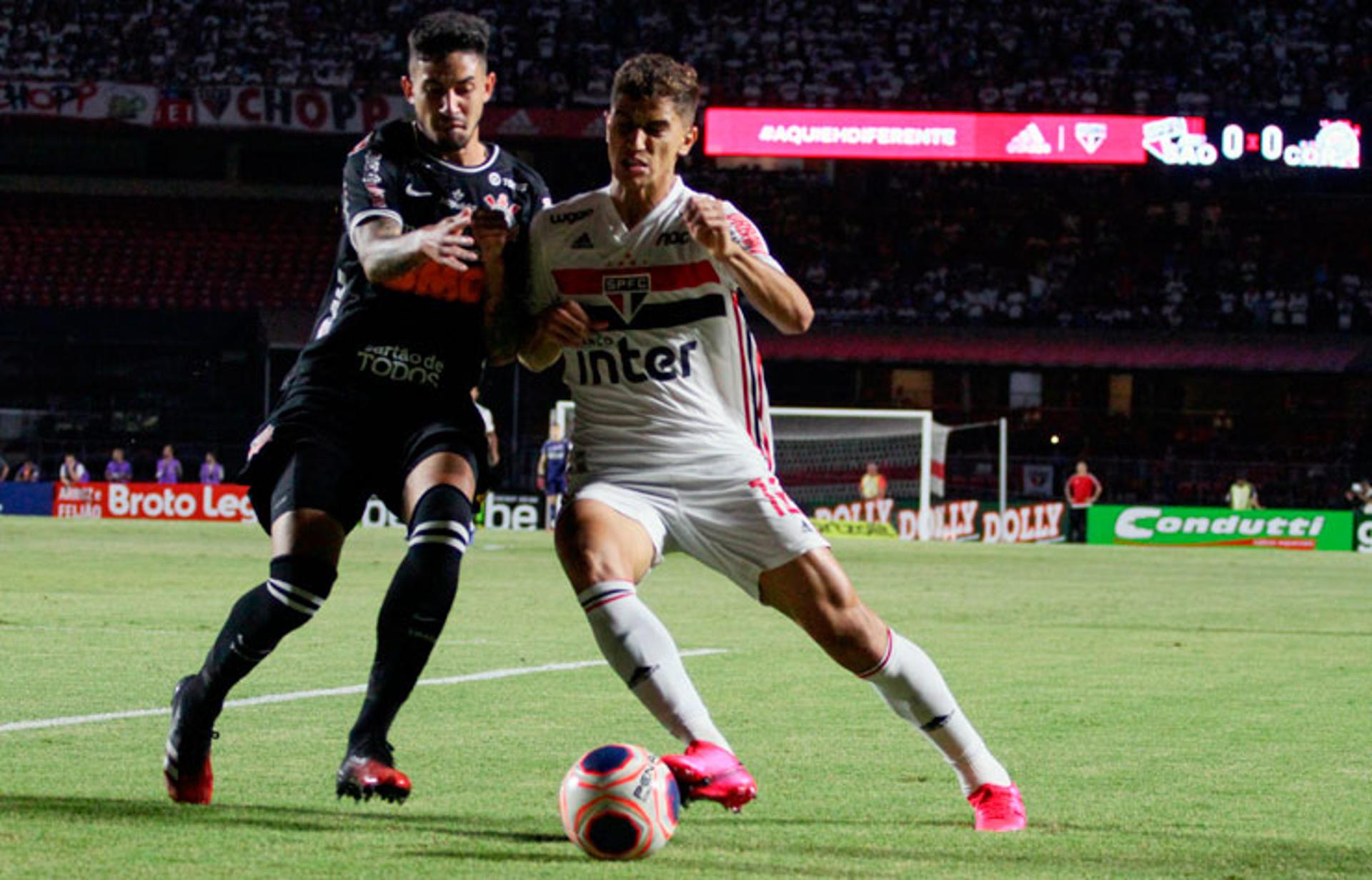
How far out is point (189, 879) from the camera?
4.08 meters

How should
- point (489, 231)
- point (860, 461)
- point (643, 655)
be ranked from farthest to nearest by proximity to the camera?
point (860, 461) < point (489, 231) < point (643, 655)

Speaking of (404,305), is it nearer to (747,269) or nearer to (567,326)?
(567,326)

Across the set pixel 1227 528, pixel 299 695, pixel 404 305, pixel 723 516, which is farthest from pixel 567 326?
pixel 1227 528

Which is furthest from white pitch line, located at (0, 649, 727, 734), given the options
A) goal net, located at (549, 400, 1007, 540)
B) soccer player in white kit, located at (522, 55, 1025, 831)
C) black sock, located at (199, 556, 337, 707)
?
goal net, located at (549, 400, 1007, 540)

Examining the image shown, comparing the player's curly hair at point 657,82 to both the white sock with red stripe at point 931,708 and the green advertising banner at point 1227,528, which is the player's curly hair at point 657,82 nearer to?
the white sock with red stripe at point 931,708

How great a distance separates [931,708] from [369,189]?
6.82 ft

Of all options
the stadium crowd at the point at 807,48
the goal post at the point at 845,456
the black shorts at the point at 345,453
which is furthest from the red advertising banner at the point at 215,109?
the black shorts at the point at 345,453

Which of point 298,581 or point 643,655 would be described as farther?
point 298,581

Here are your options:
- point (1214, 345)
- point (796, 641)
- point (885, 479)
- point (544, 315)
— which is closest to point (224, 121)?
point (885, 479)

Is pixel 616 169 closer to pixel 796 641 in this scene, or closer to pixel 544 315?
pixel 544 315

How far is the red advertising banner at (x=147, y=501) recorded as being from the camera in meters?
34.4

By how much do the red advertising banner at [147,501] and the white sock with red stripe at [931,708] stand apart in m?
30.1

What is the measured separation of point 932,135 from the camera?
37.4 m

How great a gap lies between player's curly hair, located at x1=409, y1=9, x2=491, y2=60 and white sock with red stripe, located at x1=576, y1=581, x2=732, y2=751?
5.03 ft
